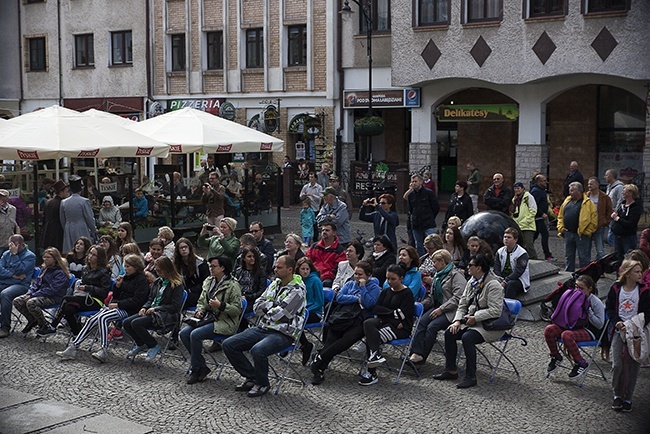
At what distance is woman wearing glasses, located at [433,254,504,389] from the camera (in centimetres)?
1056

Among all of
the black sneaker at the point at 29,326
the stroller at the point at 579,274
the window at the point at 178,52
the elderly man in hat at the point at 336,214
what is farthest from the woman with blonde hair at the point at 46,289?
the window at the point at 178,52

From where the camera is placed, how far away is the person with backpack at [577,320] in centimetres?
1052

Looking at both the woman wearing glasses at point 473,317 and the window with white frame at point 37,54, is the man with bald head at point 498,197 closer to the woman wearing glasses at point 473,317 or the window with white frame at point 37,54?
the woman wearing glasses at point 473,317

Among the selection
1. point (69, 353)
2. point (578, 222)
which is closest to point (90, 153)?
point (69, 353)

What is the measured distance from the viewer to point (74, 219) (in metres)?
16.8

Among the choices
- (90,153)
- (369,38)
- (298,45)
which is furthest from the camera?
(298,45)

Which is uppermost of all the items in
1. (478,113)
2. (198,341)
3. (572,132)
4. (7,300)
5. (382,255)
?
(478,113)

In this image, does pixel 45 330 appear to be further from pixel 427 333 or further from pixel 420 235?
pixel 420 235

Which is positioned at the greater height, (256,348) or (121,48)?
(121,48)

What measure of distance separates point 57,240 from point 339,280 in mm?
6977

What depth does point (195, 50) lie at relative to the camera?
117 feet

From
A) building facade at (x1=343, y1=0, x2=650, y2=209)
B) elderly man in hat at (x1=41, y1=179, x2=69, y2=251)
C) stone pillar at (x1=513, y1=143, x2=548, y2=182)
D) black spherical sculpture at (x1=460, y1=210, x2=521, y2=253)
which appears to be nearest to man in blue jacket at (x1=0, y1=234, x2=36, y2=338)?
elderly man in hat at (x1=41, y1=179, x2=69, y2=251)

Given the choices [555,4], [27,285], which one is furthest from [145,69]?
[27,285]

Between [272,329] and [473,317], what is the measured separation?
2.24 metres
